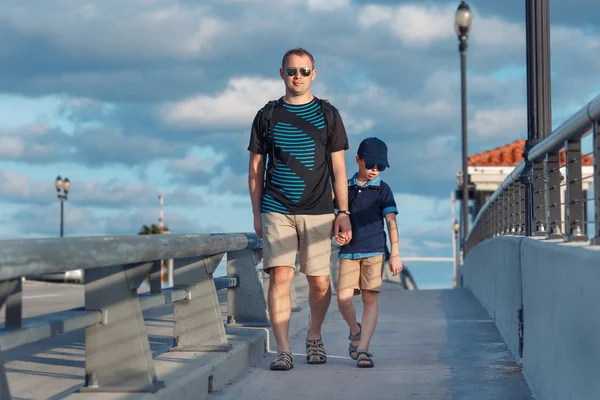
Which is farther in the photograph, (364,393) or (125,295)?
(364,393)

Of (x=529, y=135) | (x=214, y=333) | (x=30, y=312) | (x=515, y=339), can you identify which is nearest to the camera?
(x=214, y=333)

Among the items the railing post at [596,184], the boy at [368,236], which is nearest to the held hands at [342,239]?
the boy at [368,236]

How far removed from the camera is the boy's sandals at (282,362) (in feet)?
Result: 25.5

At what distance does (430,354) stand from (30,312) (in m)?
7.93

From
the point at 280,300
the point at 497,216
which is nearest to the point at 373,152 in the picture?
the point at 280,300

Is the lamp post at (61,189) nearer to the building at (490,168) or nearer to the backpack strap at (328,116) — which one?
the building at (490,168)

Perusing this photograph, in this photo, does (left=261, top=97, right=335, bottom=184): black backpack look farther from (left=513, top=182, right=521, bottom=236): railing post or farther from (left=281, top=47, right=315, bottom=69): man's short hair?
(left=513, top=182, right=521, bottom=236): railing post

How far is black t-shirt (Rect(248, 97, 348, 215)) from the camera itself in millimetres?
7438

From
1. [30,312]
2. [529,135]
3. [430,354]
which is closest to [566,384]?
[430,354]

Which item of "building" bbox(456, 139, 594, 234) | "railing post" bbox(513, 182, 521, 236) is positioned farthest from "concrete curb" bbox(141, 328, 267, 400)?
"building" bbox(456, 139, 594, 234)

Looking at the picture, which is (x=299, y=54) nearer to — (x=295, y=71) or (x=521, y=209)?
(x=295, y=71)

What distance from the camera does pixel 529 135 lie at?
1019cm

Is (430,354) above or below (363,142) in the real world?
below

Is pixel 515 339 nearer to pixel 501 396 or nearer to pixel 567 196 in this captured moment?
pixel 501 396
